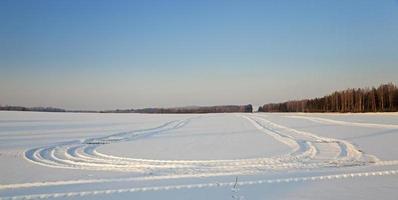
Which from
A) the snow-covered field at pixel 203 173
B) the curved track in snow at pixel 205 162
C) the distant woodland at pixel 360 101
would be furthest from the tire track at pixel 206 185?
the distant woodland at pixel 360 101

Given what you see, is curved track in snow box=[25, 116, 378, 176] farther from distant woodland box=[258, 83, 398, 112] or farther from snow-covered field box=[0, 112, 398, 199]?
distant woodland box=[258, 83, 398, 112]

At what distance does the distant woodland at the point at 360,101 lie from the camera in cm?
8219

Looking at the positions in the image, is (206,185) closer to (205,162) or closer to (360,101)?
(205,162)

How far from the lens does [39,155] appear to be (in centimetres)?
1344

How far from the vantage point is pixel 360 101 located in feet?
299

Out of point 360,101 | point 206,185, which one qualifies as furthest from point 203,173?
point 360,101

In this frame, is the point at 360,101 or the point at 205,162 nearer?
the point at 205,162

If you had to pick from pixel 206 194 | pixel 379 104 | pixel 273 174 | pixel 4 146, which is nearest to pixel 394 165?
pixel 273 174

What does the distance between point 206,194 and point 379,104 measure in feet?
288

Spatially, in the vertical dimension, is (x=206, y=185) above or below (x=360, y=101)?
below

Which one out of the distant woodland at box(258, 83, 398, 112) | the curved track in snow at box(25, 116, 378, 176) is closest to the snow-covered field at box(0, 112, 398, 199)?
the curved track in snow at box(25, 116, 378, 176)

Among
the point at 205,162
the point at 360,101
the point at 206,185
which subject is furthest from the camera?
the point at 360,101

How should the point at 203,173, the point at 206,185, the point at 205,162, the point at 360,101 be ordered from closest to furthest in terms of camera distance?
1. the point at 206,185
2. the point at 203,173
3. the point at 205,162
4. the point at 360,101

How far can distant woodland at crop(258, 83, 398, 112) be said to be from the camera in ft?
270
